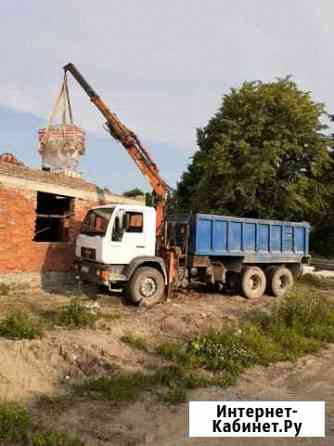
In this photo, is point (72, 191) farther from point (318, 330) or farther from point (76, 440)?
point (76, 440)

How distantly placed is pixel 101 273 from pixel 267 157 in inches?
478

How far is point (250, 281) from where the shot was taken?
38.4 feet

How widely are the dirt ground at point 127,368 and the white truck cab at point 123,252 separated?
131cm

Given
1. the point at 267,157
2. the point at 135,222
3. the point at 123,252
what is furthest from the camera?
the point at 267,157

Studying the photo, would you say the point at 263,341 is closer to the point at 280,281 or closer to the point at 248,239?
the point at 248,239

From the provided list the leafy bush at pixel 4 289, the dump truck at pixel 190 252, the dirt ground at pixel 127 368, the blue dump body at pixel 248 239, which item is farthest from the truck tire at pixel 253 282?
the leafy bush at pixel 4 289

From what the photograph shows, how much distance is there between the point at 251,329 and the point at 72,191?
7.18 meters

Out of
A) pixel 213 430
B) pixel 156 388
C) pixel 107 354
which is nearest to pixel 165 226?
pixel 107 354

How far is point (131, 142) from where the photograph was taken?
12.1 m

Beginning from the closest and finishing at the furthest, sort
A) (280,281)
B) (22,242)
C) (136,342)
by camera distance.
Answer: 1. (136,342)
2. (22,242)
3. (280,281)

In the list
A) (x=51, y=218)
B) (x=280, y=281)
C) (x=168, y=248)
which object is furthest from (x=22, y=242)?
(x=280, y=281)

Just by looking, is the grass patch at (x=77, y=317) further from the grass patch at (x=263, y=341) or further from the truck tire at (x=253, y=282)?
the truck tire at (x=253, y=282)

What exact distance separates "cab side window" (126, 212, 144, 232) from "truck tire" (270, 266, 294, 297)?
16.3 ft

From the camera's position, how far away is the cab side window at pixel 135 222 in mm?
Answer: 9683
